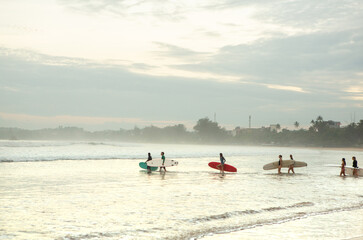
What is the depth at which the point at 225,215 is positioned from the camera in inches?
547

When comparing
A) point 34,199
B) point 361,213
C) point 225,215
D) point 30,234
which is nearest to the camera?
point 30,234

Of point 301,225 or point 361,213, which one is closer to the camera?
point 301,225

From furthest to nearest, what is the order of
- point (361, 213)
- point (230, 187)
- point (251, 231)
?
point (230, 187) → point (361, 213) → point (251, 231)

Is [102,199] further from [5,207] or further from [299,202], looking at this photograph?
[299,202]

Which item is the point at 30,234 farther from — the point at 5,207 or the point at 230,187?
the point at 230,187

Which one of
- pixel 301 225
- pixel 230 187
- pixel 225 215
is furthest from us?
pixel 230 187

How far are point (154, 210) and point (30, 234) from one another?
17.3 feet

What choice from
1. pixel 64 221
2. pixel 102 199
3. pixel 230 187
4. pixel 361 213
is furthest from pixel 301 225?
pixel 230 187

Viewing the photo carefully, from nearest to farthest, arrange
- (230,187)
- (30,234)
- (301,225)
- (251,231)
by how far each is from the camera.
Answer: (30,234)
(251,231)
(301,225)
(230,187)

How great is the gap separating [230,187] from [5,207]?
42.5 ft

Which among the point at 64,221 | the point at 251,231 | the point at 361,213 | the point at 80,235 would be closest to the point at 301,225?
the point at 251,231

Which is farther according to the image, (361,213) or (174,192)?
(174,192)

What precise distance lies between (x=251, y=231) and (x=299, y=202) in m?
6.94

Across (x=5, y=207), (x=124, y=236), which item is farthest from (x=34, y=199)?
(x=124, y=236)
